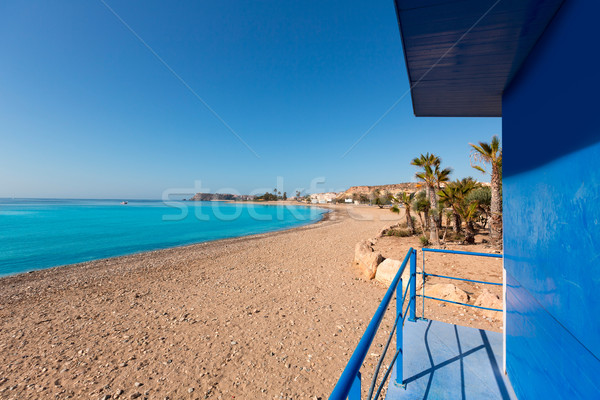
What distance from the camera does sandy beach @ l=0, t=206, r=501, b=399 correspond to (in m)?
3.98

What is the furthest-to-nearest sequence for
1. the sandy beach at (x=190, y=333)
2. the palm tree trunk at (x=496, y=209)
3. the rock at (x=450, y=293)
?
the palm tree trunk at (x=496, y=209), the rock at (x=450, y=293), the sandy beach at (x=190, y=333)

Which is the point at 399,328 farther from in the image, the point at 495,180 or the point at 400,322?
the point at 495,180

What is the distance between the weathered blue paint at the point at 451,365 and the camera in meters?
2.51

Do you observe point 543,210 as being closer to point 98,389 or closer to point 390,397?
point 390,397

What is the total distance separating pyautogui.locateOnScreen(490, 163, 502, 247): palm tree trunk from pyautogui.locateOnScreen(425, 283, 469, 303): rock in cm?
654

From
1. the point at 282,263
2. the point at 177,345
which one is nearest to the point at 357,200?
the point at 282,263

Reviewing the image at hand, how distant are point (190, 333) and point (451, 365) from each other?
510 centimetres

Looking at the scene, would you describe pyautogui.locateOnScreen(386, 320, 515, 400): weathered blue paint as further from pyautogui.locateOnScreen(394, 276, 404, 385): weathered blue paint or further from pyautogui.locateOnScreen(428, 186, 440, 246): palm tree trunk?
pyautogui.locateOnScreen(428, 186, 440, 246): palm tree trunk


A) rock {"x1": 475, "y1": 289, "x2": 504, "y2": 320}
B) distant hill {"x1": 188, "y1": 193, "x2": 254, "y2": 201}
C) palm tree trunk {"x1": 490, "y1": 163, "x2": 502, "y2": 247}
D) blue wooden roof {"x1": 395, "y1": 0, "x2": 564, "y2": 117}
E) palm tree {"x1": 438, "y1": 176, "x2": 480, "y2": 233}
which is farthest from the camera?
distant hill {"x1": 188, "y1": 193, "x2": 254, "y2": 201}

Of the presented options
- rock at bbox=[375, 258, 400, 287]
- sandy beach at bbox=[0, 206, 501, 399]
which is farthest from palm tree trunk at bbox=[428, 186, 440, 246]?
rock at bbox=[375, 258, 400, 287]

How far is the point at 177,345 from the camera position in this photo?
501 centimetres

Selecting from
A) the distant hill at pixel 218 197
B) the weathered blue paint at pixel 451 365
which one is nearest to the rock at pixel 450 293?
the weathered blue paint at pixel 451 365

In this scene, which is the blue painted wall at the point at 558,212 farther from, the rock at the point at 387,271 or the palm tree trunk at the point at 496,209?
the palm tree trunk at the point at 496,209

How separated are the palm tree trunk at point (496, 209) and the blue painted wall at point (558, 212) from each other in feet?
33.8
